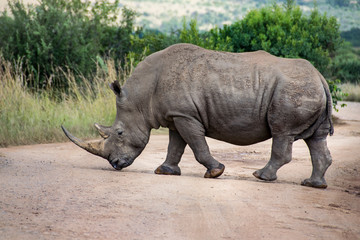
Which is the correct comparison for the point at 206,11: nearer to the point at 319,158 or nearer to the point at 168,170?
the point at 168,170

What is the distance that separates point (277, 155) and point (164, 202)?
1902mm

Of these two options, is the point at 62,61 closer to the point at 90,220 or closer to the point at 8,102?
the point at 8,102

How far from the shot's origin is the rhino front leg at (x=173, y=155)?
7.68m

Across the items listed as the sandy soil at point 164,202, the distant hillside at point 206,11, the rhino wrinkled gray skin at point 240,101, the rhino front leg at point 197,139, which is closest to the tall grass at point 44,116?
the sandy soil at point 164,202

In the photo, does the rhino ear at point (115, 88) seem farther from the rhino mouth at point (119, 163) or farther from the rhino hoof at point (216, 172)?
the rhino hoof at point (216, 172)

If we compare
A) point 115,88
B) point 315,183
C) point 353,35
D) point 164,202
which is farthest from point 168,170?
point 353,35

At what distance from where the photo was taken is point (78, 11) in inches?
763

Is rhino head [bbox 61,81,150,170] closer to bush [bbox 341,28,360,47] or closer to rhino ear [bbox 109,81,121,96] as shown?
rhino ear [bbox 109,81,121,96]

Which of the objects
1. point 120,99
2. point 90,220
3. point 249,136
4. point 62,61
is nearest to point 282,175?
point 249,136

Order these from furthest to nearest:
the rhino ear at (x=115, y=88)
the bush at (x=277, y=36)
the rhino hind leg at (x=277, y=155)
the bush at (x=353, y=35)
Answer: the bush at (x=353, y=35), the bush at (x=277, y=36), the rhino ear at (x=115, y=88), the rhino hind leg at (x=277, y=155)

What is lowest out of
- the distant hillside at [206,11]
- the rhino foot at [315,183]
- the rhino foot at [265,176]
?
the distant hillside at [206,11]

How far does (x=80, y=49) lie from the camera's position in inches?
643

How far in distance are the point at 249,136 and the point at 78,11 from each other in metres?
13.4

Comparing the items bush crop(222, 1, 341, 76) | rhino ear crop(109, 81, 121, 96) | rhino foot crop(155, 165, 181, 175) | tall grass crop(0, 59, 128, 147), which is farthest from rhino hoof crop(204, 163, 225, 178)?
bush crop(222, 1, 341, 76)
